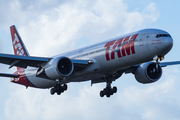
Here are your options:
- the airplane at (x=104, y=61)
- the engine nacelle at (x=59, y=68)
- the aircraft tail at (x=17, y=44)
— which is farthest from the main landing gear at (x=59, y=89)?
the aircraft tail at (x=17, y=44)

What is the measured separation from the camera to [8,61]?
35594 millimetres

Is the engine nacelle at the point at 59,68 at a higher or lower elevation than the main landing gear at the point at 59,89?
higher

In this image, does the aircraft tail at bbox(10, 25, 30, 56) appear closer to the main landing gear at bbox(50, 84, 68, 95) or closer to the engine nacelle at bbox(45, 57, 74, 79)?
the main landing gear at bbox(50, 84, 68, 95)

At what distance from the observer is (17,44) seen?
49.0 m

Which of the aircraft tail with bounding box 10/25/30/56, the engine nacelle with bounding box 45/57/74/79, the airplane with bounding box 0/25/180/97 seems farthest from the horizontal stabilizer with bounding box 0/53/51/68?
the aircraft tail with bounding box 10/25/30/56

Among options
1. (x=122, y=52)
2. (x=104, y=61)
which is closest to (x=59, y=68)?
(x=104, y=61)

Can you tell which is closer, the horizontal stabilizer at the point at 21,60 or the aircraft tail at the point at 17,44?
the horizontal stabilizer at the point at 21,60

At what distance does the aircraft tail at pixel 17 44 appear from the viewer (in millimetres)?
47594

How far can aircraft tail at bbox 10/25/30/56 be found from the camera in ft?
156

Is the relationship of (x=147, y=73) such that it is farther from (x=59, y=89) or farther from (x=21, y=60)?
(x=21, y=60)

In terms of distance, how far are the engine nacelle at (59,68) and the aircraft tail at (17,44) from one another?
1368 centimetres

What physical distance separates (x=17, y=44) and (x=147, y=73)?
19563 mm

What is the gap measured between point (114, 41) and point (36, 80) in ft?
37.6

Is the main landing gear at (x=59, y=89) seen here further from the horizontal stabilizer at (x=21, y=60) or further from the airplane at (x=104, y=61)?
the horizontal stabilizer at (x=21, y=60)
